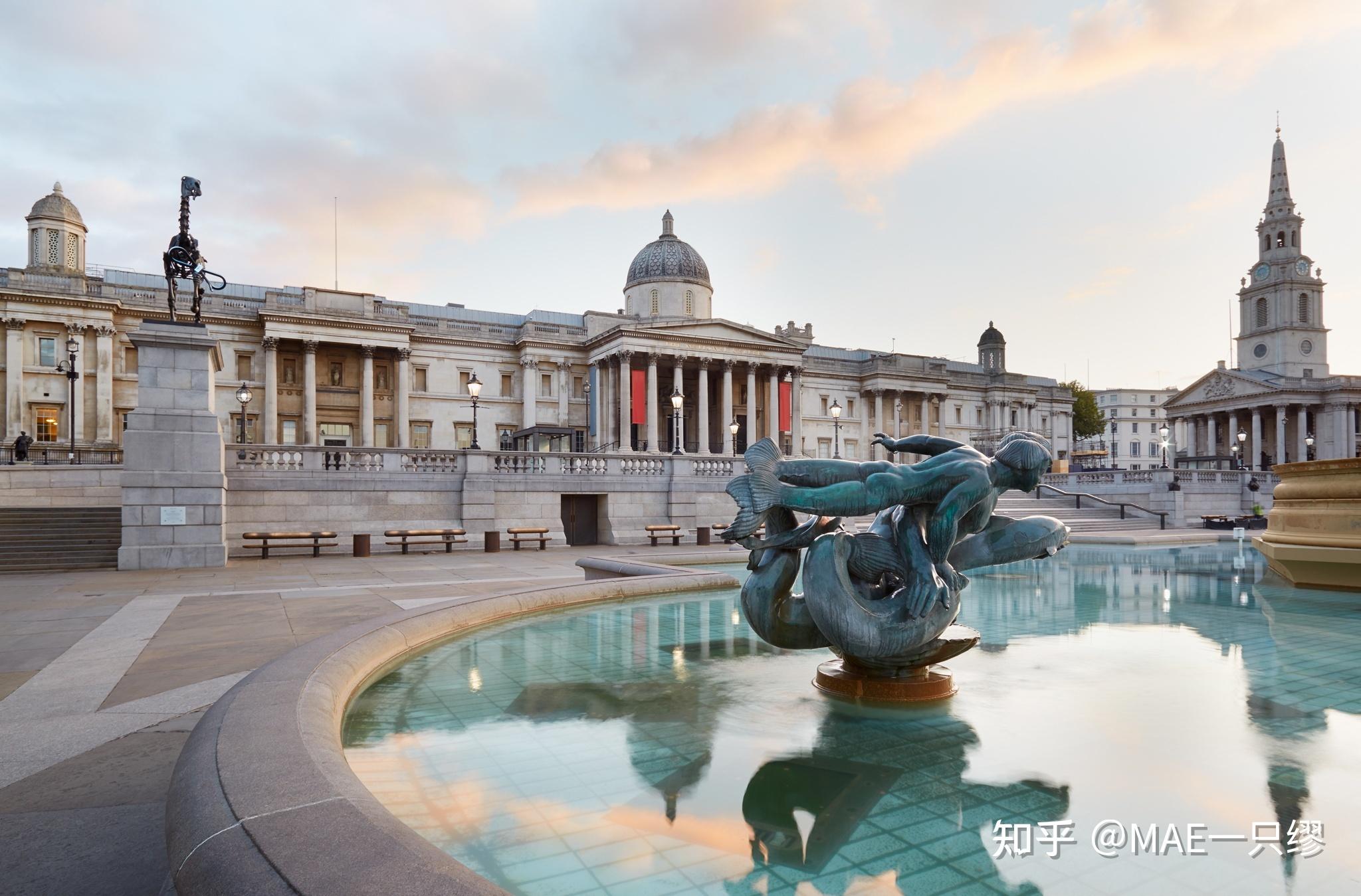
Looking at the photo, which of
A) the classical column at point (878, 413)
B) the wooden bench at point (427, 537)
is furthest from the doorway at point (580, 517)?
the classical column at point (878, 413)

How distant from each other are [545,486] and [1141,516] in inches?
1132

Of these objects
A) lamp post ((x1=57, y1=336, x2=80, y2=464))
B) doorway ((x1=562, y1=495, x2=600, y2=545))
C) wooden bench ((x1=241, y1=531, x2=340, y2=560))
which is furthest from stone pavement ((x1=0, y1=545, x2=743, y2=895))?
lamp post ((x1=57, y1=336, x2=80, y2=464))

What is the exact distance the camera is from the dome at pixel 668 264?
6744 centimetres

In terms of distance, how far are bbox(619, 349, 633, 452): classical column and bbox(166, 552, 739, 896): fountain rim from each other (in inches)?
2065

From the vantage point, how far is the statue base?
5949mm

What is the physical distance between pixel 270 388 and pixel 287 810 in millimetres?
57149

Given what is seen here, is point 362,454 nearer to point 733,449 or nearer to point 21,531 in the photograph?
point 21,531

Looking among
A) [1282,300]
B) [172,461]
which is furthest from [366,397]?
[1282,300]

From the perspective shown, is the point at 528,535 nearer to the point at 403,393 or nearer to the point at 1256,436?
the point at 403,393

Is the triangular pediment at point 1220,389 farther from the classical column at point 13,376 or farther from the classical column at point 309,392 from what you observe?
the classical column at point 13,376

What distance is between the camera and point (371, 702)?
5.95 m

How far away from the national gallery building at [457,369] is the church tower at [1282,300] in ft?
154

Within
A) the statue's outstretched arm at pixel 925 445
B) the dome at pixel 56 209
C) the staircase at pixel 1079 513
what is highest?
the dome at pixel 56 209

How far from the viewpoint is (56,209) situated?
5112 centimetres
